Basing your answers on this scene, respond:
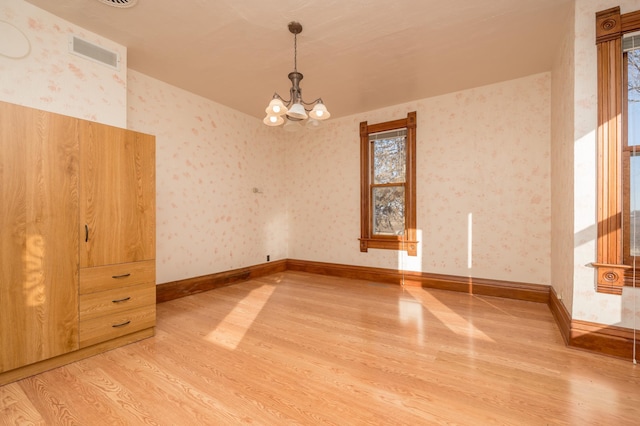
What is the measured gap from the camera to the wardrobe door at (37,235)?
191 centimetres

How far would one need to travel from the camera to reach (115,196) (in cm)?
243

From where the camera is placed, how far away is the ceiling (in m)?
2.46

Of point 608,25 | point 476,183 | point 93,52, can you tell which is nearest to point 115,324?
point 93,52

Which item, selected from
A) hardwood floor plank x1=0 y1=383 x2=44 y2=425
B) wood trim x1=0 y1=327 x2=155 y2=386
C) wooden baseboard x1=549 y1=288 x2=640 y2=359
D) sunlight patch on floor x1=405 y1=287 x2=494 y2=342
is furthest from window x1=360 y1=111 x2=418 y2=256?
hardwood floor plank x1=0 y1=383 x2=44 y2=425

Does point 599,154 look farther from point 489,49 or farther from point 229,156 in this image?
point 229,156

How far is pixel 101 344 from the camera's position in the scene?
234cm

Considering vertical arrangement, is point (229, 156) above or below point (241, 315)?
above

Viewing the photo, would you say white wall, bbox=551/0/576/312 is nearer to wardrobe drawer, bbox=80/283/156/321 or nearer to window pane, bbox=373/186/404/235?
window pane, bbox=373/186/404/235

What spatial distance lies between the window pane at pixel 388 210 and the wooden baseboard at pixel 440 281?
0.67 metres

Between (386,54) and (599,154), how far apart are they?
85.0 inches

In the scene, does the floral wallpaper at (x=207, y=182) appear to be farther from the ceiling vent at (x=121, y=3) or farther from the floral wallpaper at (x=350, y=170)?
the ceiling vent at (x=121, y=3)

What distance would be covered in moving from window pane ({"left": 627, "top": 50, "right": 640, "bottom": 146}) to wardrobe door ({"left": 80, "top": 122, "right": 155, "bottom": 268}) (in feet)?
13.2

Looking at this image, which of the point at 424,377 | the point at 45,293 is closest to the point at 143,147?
the point at 45,293

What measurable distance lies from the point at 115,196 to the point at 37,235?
564 millimetres
